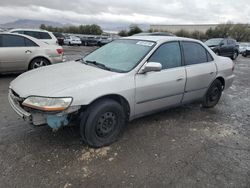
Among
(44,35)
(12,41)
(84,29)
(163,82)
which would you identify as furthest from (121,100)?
(84,29)

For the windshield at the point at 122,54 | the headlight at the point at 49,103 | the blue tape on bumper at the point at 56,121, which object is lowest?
the blue tape on bumper at the point at 56,121

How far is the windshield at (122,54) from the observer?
3.80 m

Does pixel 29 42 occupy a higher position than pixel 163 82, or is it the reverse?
pixel 29 42

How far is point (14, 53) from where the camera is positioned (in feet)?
24.1

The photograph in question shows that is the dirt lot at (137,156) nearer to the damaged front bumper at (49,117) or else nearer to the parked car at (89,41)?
the damaged front bumper at (49,117)

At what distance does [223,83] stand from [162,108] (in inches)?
80.7

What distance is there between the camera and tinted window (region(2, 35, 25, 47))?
7.34m

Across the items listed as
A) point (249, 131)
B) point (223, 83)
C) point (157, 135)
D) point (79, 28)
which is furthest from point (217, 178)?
point (79, 28)

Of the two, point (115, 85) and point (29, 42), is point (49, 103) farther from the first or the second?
point (29, 42)

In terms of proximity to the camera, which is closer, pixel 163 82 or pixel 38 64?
pixel 163 82

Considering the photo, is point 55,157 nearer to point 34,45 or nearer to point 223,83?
point 223,83

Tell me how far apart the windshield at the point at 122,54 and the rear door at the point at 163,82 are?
0.66ft

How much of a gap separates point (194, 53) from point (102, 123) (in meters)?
2.48

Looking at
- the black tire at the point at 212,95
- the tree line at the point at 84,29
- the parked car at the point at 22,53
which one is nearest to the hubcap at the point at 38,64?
the parked car at the point at 22,53
